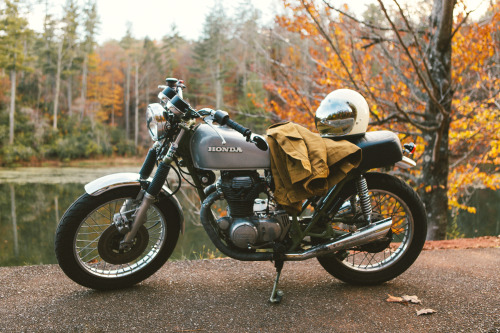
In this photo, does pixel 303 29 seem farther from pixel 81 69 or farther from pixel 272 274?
pixel 81 69

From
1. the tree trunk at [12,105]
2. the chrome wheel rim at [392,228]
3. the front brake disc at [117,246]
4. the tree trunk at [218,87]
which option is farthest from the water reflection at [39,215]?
the tree trunk at [218,87]

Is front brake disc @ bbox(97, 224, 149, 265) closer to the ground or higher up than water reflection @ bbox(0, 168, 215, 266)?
higher up

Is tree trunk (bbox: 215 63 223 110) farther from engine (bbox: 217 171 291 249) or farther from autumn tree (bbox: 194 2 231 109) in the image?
engine (bbox: 217 171 291 249)

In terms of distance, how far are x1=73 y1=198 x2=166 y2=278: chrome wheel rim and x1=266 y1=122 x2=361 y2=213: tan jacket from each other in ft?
3.00

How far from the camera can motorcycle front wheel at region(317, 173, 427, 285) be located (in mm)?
2914

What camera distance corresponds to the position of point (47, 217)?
43.8 feet

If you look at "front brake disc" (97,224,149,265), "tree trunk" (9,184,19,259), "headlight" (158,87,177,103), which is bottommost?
"tree trunk" (9,184,19,259)

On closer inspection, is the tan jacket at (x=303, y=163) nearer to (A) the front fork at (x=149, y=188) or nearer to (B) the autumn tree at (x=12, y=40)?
(A) the front fork at (x=149, y=188)

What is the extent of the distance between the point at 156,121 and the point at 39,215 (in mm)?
12879

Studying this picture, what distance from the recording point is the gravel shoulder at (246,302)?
235 centimetres

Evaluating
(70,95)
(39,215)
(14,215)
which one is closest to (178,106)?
(39,215)

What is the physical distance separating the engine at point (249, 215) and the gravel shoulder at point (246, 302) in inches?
16.3

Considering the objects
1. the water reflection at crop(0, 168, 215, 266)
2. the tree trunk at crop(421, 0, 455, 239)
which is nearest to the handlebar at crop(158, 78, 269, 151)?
the water reflection at crop(0, 168, 215, 266)

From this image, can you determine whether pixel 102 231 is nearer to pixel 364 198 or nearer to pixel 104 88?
pixel 364 198
